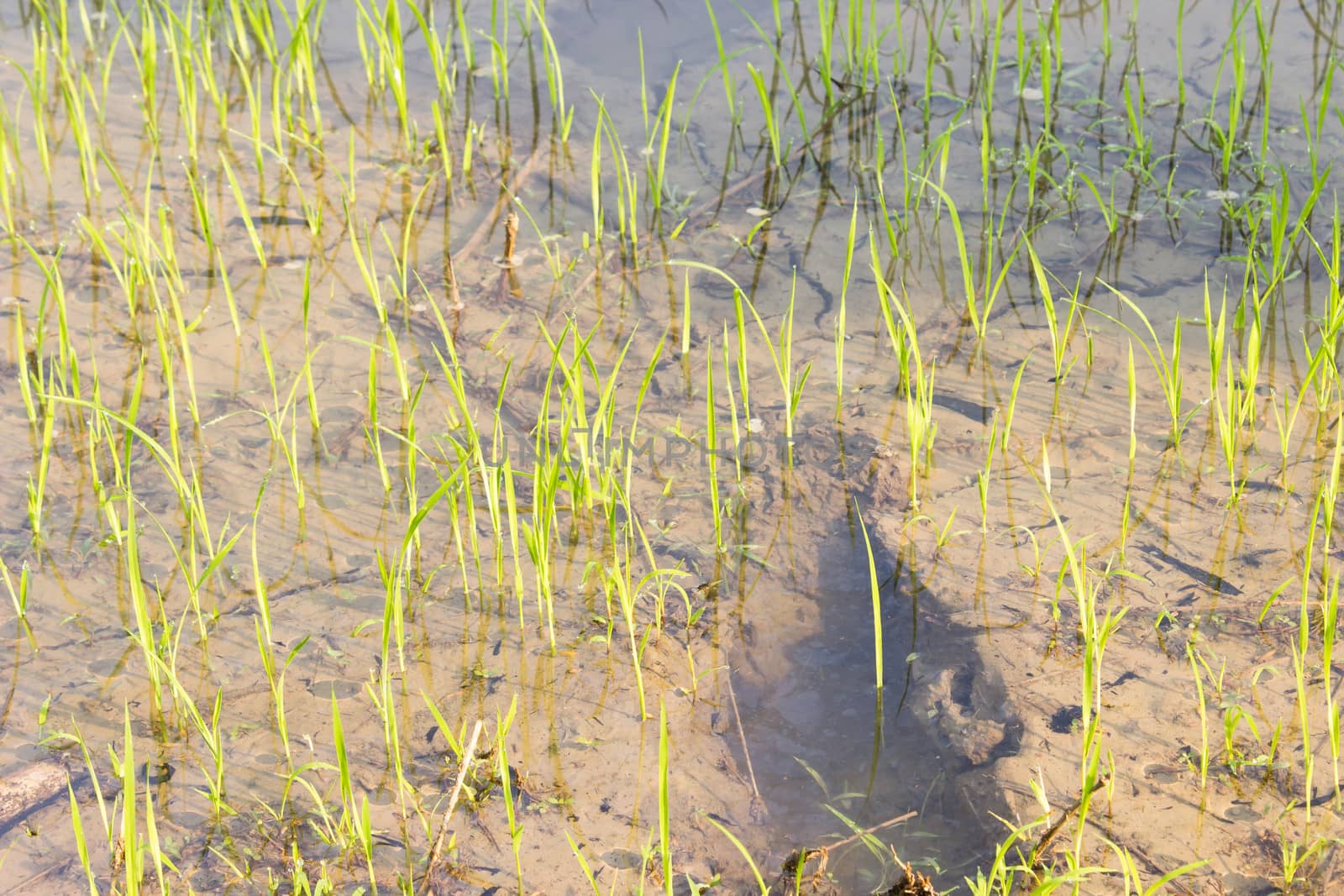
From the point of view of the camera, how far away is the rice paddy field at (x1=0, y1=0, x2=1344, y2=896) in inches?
74.5

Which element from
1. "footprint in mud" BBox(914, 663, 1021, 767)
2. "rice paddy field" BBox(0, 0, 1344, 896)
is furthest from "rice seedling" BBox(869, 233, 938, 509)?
"footprint in mud" BBox(914, 663, 1021, 767)

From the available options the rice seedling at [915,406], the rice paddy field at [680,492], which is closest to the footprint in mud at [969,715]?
the rice paddy field at [680,492]

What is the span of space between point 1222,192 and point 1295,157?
1.33 ft

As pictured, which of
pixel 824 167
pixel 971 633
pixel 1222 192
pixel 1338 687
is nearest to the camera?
pixel 1338 687

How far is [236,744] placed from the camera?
205cm

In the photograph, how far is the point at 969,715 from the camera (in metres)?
2.06

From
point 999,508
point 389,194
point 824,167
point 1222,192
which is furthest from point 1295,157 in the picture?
point 389,194

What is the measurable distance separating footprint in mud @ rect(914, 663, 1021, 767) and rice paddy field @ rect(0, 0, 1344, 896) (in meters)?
0.01

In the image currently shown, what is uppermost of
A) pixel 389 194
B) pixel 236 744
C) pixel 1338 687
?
pixel 389 194

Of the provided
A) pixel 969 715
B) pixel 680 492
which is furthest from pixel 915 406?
pixel 969 715

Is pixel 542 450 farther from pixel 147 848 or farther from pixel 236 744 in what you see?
pixel 147 848

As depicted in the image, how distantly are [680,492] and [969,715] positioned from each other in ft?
2.81

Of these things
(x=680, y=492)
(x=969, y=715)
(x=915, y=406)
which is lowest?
(x=969, y=715)

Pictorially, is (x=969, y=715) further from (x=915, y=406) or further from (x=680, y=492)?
(x=680, y=492)
